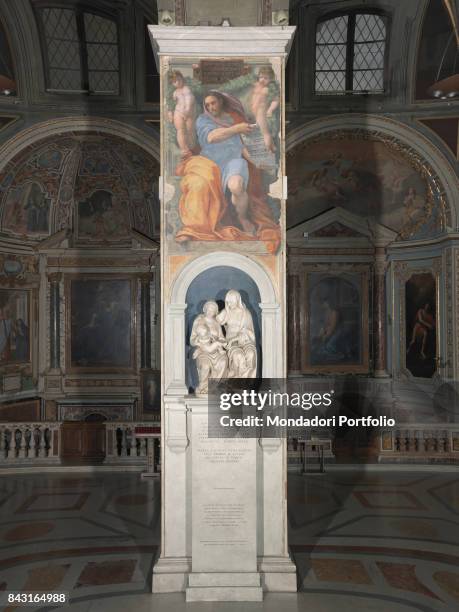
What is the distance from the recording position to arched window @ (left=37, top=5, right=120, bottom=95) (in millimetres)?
16125

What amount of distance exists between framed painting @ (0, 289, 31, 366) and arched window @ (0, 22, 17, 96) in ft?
16.0

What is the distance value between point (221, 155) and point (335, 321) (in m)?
10.3

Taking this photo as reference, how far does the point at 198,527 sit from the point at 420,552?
3.55m

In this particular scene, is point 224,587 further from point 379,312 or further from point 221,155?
point 379,312

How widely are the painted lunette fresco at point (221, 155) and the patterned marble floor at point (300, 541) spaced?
14.3 feet

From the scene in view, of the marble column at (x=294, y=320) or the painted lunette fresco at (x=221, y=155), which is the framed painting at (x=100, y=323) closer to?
the marble column at (x=294, y=320)

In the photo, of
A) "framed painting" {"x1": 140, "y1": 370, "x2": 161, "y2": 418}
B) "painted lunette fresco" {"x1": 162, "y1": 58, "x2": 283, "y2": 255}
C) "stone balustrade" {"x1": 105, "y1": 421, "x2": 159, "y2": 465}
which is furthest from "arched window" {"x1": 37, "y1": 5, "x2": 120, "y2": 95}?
"painted lunette fresco" {"x1": 162, "y1": 58, "x2": 283, "y2": 255}

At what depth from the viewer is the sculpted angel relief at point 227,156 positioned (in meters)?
8.40

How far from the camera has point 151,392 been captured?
17875mm

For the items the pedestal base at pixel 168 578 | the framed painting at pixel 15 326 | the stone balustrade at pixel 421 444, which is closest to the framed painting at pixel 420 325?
the stone balustrade at pixel 421 444

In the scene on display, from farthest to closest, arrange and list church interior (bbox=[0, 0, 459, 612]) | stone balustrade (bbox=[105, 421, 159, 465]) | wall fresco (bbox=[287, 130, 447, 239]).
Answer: wall fresco (bbox=[287, 130, 447, 239])
stone balustrade (bbox=[105, 421, 159, 465])
church interior (bbox=[0, 0, 459, 612])

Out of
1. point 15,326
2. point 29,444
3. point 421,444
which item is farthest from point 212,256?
point 15,326

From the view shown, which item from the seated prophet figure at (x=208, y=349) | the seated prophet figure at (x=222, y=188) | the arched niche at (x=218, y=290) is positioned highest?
the seated prophet figure at (x=222, y=188)

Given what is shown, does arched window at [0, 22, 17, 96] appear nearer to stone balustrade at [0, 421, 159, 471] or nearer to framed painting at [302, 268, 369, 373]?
stone balustrade at [0, 421, 159, 471]
